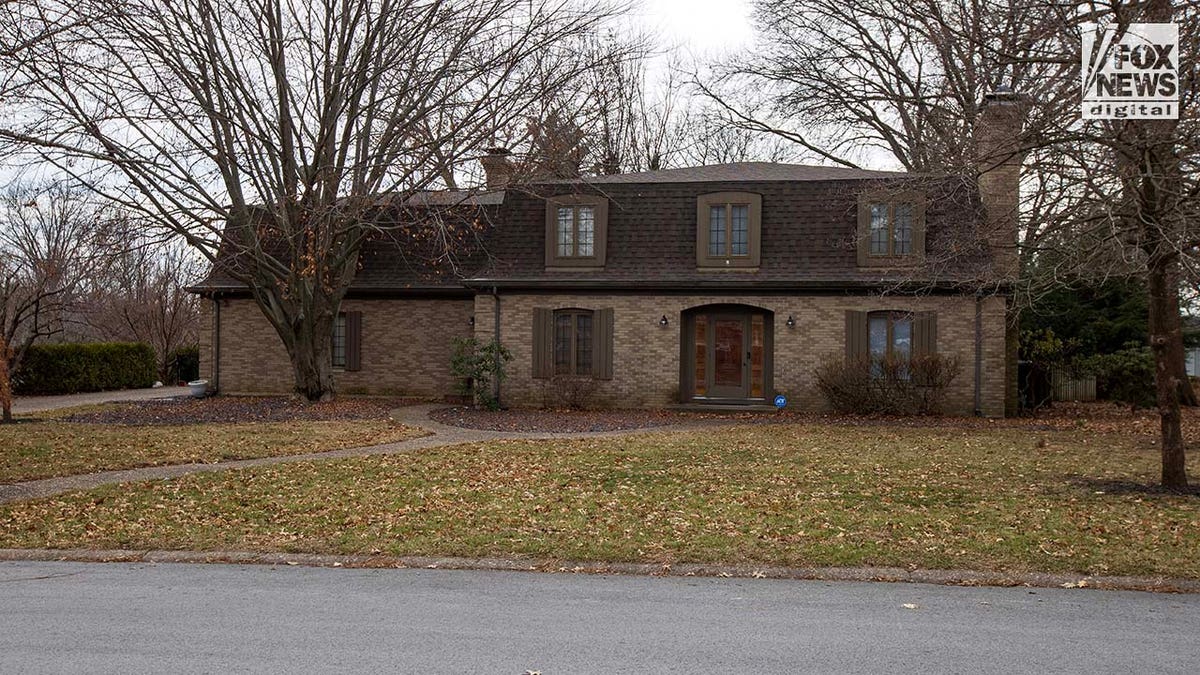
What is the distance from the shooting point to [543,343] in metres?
23.7

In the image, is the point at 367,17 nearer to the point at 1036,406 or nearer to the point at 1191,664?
the point at 1036,406

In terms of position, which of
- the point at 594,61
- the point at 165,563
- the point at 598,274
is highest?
the point at 594,61

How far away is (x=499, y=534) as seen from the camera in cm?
884

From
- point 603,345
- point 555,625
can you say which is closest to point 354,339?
point 603,345

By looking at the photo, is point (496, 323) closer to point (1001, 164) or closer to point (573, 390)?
point (573, 390)

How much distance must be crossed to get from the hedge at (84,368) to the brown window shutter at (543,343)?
13.6m

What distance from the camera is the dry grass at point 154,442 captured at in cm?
1321

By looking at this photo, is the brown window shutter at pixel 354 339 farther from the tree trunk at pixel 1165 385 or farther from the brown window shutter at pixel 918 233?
the tree trunk at pixel 1165 385

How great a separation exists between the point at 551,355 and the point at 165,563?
15.8 m

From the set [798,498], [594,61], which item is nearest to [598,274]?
[594,61]

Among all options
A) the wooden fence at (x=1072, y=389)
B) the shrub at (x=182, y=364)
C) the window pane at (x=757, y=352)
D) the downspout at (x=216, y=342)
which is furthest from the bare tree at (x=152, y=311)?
the wooden fence at (x=1072, y=389)

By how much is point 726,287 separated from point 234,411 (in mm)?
10709

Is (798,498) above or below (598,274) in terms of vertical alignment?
below

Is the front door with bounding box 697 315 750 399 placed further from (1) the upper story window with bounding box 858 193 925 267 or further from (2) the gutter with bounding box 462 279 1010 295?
(1) the upper story window with bounding box 858 193 925 267
